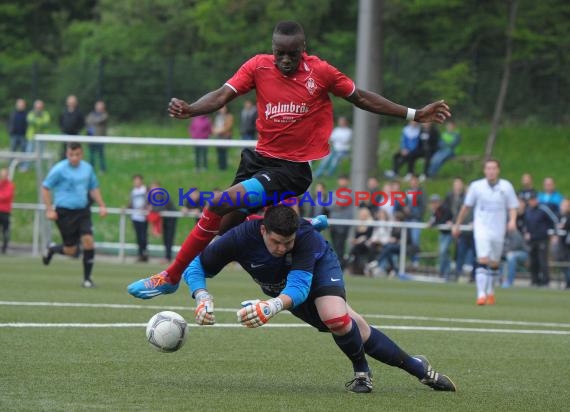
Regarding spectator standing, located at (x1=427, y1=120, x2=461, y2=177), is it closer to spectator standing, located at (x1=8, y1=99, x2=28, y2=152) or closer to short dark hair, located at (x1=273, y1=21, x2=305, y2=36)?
spectator standing, located at (x1=8, y1=99, x2=28, y2=152)

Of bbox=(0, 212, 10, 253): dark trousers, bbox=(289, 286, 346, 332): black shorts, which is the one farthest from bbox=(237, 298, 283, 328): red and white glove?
bbox=(0, 212, 10, 253): dark trousers

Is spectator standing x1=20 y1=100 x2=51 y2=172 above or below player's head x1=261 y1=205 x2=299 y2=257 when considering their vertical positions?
above

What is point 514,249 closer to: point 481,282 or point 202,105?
point 481,282

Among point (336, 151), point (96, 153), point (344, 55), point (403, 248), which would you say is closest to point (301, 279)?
point (403, 248)

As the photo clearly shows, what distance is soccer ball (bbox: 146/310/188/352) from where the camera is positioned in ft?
27.3

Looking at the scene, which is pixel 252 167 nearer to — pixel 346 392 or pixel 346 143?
pixel 346 392

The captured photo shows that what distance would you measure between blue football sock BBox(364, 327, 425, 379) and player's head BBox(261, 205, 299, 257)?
940mm

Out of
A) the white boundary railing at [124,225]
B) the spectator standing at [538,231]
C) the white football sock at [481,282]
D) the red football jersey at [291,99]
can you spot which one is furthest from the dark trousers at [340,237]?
the red football jersey at [291,99]

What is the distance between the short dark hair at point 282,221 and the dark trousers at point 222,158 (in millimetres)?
17628

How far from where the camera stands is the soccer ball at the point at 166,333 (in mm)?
8336

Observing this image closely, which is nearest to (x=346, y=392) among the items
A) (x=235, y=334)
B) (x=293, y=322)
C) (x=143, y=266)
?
(x=235, y=334)

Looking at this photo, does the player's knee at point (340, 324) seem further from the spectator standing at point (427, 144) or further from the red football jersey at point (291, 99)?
the spectator standing at point (427, 144)

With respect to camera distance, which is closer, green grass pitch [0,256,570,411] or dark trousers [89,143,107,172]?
green grass pitch [0,256,570,411]

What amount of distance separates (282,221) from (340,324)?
2.67 ft
